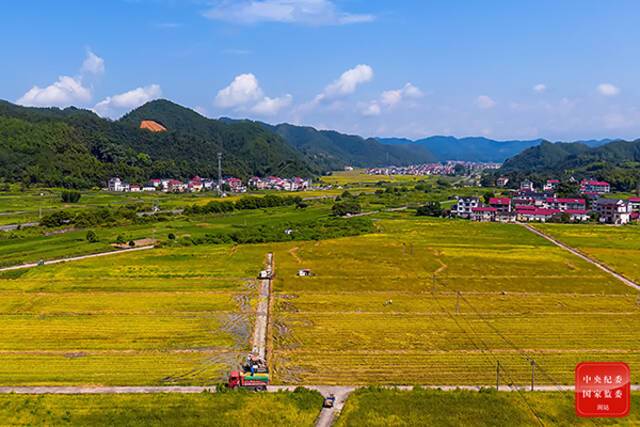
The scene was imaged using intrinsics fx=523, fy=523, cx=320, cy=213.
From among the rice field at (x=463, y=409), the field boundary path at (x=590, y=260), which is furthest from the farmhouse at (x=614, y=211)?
the rice field at (x=463, y=409)

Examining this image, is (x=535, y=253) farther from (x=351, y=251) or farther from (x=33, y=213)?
(x=33, y=213)

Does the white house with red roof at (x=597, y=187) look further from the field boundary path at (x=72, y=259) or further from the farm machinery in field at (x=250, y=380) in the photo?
the farm machinery in field at (x=250, y=380)

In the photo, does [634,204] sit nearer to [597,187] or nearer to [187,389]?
[597,187]

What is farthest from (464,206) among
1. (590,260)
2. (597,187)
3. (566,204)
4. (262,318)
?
(262,318)

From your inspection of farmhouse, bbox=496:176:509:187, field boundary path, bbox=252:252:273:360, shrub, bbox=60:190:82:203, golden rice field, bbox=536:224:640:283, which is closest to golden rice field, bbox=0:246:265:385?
field boundary path, bbox=252:252:273:360

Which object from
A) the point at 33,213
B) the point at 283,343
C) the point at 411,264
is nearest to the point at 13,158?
the point at 33,213
